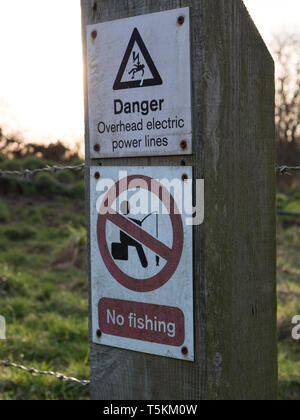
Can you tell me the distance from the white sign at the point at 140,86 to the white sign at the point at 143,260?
8 centimetres

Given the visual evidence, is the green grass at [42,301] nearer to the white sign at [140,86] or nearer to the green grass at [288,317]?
the green grass at [288,317]

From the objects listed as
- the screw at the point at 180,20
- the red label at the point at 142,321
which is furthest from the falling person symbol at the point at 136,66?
the red label at the point at 142,321

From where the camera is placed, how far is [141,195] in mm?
1577

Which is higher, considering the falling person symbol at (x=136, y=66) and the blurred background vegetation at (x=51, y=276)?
the falling person symbol at (x=136, y=66)

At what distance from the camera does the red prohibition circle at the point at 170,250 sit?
1.51 m

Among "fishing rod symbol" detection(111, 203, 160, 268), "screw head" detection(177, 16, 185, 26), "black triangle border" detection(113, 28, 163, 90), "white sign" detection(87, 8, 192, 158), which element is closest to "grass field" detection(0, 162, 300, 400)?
"fishing rod symbol" detection(111, 203, 160, 268)

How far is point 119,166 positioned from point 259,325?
607 millimetres

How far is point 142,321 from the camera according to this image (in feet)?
5.22

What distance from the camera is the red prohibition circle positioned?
4.96ft

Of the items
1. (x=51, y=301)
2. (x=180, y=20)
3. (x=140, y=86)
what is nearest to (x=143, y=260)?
(x=140, y=86)

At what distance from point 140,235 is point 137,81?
43cm

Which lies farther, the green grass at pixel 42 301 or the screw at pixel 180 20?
the green grass at pixel 42 301

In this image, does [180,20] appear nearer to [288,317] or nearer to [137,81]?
[137,81]
